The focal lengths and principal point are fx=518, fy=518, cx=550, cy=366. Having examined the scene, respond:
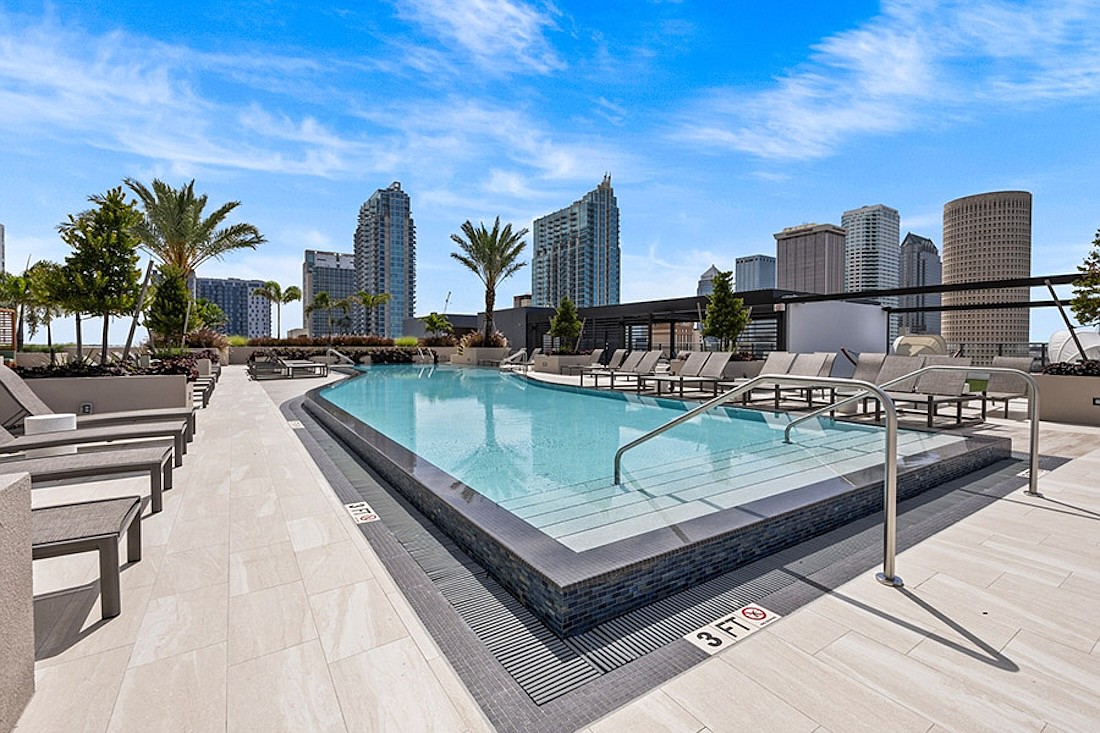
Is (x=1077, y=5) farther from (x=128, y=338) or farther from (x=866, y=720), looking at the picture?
(x=128, y=338)

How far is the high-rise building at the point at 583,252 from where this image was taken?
210 ft

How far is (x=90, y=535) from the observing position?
6.49ft

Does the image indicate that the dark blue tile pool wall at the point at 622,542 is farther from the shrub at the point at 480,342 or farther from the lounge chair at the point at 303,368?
the shrub at the point at 480,342

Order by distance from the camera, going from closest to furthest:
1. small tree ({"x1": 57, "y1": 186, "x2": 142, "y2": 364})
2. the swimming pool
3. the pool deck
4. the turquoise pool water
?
the pool deck, the swimming pool, the turquoise pool water, small tree ({"x1": 57, "y1": 186, "x2": 142, "y2": 364})

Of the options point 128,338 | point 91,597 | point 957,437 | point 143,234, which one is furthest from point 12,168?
point 957,437

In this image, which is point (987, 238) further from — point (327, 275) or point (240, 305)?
point (240, 305)

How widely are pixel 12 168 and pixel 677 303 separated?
1678 cm

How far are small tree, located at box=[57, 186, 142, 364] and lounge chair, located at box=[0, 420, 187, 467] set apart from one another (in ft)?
10.6

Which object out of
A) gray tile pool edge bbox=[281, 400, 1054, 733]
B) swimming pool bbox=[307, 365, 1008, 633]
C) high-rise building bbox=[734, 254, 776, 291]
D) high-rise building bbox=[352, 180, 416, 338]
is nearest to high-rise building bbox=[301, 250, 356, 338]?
high-rise building bbox=[352, 180, 416, 338]

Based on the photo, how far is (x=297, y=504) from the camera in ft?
11.6

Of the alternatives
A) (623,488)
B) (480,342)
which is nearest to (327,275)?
(480,342)

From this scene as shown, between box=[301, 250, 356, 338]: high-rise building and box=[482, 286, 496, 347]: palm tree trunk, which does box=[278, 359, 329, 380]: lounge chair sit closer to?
box=[482, 286, 496, 347]: palm tree trunk

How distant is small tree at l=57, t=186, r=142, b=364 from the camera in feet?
21.5

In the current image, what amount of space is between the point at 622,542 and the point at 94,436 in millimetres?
3942
